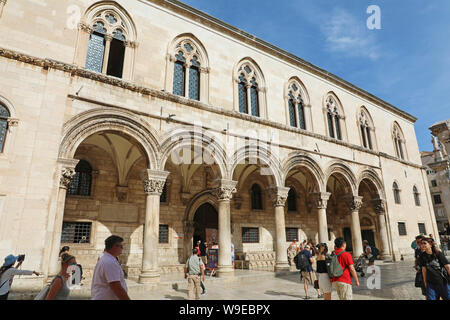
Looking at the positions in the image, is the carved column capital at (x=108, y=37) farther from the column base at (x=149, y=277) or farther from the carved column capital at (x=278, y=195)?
the carved column capital at (x=278, y=195)

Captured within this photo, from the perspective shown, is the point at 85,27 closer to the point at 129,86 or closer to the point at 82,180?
the point at 129,86

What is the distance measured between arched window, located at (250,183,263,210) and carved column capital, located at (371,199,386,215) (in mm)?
7476

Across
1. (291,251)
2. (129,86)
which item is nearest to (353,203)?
(291,251)

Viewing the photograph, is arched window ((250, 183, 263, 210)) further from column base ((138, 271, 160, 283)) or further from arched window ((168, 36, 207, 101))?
column base ((138, 271, 160, 283))

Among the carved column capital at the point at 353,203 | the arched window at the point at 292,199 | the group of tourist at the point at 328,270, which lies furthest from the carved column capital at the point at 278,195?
the carved column capital at the point at 353,203

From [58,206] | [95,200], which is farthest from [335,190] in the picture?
[58,206]

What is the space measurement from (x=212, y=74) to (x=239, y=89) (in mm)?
1761

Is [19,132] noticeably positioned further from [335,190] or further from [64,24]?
[335,190]

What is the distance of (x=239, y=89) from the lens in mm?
14188

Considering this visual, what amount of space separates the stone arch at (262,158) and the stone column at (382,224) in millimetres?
8600

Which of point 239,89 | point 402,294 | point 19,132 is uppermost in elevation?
point 239,89

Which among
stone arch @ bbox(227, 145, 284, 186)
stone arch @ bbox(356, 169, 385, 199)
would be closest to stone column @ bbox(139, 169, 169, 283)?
stone arch @ bbox(227, 145, 284, 186)

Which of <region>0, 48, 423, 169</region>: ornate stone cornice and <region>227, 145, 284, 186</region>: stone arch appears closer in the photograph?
<region>0, 48, 423, 169</region>: ornate stone cornice

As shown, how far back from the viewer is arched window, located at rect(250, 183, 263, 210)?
667 inches
